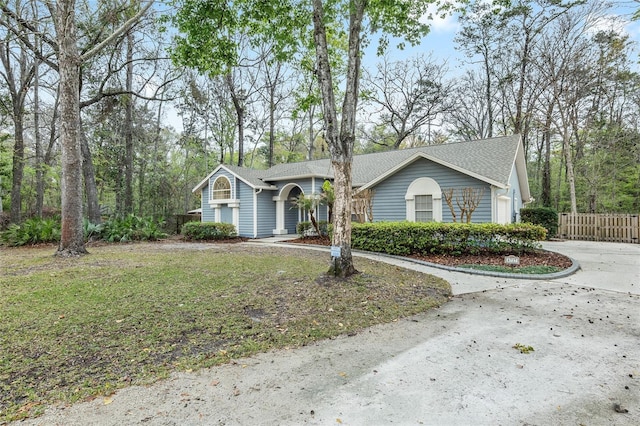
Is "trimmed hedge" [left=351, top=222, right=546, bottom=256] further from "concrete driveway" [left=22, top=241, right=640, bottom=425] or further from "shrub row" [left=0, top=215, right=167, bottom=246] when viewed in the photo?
"shrub row" [left=0, top=215, right=167, bottom=246]

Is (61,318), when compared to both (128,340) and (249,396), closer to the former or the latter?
(128,340)

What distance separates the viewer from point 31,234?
42.2 feet

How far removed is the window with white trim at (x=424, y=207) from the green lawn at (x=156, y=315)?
17.9 ft

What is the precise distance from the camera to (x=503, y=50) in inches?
841

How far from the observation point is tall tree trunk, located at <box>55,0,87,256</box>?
30.0 ft

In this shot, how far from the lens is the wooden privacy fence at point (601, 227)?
13702mm

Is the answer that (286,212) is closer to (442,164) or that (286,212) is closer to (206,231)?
(206,231)

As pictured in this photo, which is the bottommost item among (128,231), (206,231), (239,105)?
(206,231)

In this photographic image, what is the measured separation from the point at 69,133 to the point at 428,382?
36.2 ft

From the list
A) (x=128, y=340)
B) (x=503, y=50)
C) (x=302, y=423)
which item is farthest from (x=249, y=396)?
(x=503, y=50)

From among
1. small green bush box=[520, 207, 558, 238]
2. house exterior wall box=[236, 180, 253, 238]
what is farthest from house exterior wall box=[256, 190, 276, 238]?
small green bush box=[520, 207, 558, 238]

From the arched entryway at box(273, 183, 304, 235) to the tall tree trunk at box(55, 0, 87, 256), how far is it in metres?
9.80

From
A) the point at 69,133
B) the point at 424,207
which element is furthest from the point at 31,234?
the point at 424,207

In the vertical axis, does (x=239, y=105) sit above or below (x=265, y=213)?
above
